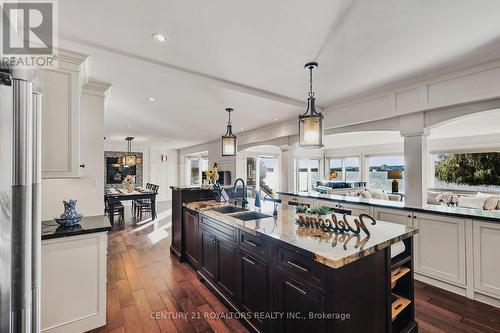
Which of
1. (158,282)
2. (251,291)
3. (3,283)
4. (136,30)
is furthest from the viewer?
(158,282)

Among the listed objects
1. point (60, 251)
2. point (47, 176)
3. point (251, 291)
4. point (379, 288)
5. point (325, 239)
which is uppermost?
point (47, 176)

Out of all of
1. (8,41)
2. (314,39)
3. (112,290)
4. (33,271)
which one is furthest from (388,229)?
(112,290)

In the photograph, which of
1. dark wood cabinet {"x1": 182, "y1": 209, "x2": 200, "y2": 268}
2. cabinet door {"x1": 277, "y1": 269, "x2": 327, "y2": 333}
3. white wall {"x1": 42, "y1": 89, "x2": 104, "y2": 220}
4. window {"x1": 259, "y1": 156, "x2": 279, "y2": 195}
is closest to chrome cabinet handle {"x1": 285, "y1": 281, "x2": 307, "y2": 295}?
cabinet door {"x1": 277, "y1": 269, "x2": 327, "y2": 333}

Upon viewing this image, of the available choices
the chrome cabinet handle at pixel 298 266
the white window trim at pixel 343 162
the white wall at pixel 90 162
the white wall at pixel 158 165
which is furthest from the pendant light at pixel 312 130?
the white wall at pixel 158 165

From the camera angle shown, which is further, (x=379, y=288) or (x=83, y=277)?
(x=83, y=277)

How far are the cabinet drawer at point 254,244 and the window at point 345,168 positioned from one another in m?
7.97

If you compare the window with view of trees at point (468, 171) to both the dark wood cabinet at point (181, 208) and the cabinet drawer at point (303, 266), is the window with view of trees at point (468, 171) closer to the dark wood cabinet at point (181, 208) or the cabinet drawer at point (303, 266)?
the dark wood cabinet at point (181, 208)

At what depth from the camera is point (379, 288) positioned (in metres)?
1.63

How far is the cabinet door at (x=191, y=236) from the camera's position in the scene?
127 inches

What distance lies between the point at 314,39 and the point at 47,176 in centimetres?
254

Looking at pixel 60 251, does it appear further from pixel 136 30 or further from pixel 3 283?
pixel 136 30

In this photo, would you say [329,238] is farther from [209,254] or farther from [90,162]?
[90,162]

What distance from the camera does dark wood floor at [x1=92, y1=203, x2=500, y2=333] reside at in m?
2.13

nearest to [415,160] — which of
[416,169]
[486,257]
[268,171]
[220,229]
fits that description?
[416,169]
